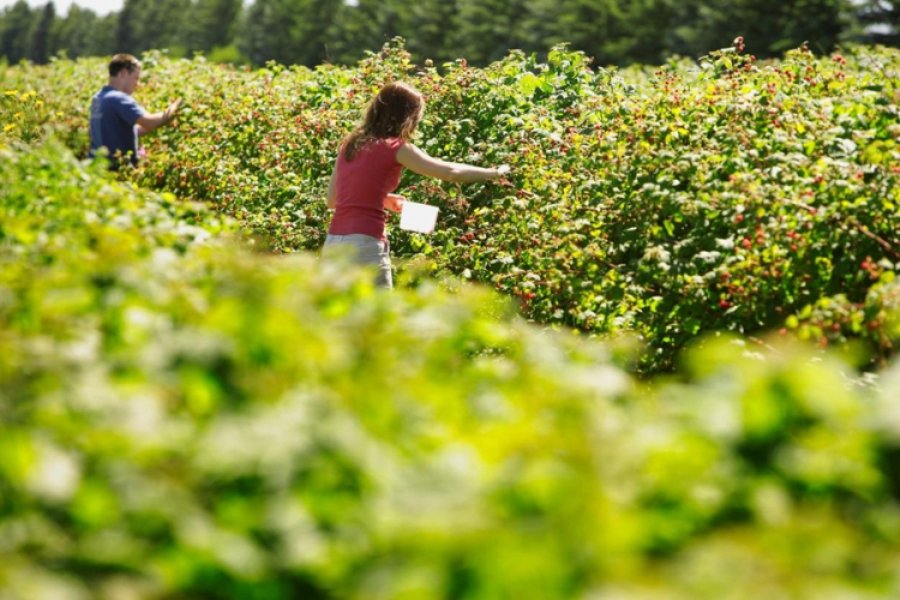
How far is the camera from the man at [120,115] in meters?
8.34

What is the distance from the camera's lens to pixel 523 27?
51750 mm

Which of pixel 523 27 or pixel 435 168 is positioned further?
pixel 523 27

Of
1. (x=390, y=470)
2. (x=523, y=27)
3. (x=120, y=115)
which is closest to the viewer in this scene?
(x=390, y=470)

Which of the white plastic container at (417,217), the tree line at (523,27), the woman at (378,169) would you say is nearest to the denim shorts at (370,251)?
the woman at (378,169)

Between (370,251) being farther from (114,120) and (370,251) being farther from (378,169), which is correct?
(114,120)

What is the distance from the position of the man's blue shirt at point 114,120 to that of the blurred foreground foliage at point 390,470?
6.16 m

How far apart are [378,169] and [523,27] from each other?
4757 cm

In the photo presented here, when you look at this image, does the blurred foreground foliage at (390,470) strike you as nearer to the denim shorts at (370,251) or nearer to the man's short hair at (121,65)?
the denim shorts at (370,251)

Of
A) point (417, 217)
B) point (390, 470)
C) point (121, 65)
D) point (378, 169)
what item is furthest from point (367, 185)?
point (390, 470)

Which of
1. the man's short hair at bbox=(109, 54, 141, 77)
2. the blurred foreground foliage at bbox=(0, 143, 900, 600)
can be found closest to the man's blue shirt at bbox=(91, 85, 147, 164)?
the man's short hair at bbox=(109, 54, 141, 77)

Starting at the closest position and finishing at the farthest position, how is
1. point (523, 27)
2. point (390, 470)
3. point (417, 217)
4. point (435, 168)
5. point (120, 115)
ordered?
point (390, 470)
point (435, 168)
point (417, 217)
point (120, 115)
point (523, 27)

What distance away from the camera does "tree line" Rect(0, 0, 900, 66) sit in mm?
41562

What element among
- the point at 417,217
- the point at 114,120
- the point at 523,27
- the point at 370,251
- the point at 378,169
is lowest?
the point at 370,251

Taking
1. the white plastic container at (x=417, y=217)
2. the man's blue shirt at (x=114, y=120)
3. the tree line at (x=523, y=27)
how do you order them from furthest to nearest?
the tree line at (x=523, y=27) → the man's blue shirt at (x=114, y=120) → the white plastic container at (x=417, y=217)
